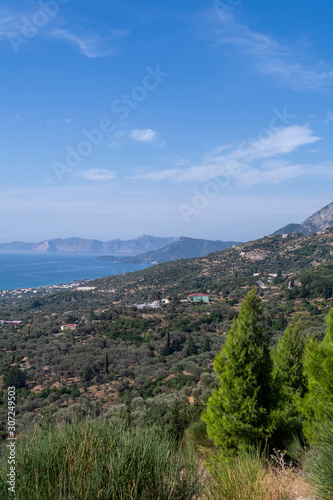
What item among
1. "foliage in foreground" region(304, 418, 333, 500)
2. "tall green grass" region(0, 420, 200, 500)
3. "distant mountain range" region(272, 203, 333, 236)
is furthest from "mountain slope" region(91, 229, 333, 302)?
"distant mountain range" region(272, 203, 333, 236)

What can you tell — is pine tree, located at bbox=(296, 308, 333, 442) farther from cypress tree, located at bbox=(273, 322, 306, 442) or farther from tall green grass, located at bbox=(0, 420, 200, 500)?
tall green grass, located at bbox=(0, 420, 200, 500)

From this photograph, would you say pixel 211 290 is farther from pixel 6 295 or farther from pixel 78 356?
pixel 6 295

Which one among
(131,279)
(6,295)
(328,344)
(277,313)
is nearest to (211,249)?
(131,279)

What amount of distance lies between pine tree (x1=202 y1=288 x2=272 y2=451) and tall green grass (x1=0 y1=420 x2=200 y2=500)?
13.1ft

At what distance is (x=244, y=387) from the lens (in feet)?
20.6

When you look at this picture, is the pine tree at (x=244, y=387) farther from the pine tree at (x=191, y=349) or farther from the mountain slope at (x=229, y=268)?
the mountain slope at (x=229, y=268)

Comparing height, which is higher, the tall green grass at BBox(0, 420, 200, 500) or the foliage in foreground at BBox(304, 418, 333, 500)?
the tall green grass at BBox(0, 420, 200, 500)

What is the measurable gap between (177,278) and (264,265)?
62.9ft

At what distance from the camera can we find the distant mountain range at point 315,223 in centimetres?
14200

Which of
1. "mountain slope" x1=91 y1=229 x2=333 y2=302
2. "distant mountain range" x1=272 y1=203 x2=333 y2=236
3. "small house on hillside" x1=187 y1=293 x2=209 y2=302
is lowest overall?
"small house on hillside" x1=187 y1=293 x2=209 y2=302

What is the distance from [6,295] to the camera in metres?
81.6

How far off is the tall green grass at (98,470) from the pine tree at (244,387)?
398 cm

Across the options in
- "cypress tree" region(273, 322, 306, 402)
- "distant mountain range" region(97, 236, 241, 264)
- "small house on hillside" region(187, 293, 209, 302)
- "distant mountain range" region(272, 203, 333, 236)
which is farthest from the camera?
"distant mountain range" region(97, 236, 241, 264)

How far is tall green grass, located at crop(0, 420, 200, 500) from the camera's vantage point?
2.01 metres
